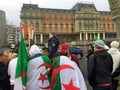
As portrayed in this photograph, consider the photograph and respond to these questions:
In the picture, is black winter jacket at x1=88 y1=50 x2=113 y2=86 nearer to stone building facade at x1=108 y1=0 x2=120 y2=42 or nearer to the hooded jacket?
the hooded jacket

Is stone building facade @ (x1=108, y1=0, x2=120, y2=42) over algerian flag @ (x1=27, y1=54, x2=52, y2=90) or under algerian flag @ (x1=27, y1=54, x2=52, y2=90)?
over

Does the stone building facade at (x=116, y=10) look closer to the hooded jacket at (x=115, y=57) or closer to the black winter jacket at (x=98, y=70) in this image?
the hooded jacket at (x=115, y=57)

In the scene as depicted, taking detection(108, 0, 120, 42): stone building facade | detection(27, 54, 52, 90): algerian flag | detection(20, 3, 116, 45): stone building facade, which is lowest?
detection(27, 54, 52, 90): algerian flag

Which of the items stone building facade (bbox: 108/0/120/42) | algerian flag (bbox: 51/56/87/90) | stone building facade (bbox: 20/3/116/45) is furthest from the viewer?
stone building facade (bbox: 20/3/116/45)

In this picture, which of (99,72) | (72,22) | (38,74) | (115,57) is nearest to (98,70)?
(99,72)

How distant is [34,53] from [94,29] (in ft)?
417

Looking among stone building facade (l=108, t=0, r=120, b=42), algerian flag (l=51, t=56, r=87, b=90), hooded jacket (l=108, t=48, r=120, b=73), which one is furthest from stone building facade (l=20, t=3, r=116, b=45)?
algerian flag (l=51, t=56, r=87, b=90)

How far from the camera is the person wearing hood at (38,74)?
632cm

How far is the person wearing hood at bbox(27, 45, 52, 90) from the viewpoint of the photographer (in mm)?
6316

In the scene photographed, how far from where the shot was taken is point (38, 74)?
6359 mm

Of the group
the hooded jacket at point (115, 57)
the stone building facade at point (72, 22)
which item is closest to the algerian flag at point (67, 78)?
the hooded jacket at point (115, 57)

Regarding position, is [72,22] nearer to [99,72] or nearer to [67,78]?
[99,72]

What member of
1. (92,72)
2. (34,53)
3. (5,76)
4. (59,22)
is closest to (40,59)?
(34,53)

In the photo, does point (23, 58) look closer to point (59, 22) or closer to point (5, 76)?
point (5, 76)
